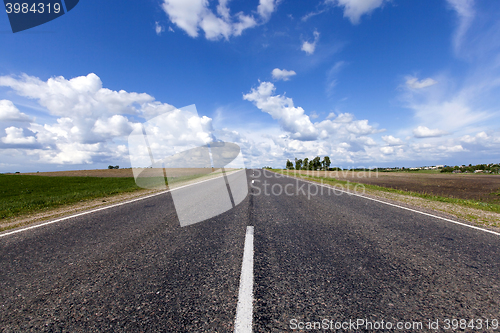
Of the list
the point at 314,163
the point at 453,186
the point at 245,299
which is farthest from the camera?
the point at 314,163

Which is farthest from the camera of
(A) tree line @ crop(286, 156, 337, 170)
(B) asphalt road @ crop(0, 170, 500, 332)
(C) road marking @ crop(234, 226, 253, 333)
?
(A) tree line @ crop(286, 156, 337, 170)

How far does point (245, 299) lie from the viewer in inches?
89.9

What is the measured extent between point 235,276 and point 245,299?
20.3 inches

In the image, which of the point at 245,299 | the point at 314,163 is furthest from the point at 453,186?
the point at 314,163

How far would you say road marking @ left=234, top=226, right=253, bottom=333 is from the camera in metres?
1.90

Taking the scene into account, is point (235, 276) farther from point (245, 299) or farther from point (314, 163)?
point (314, 163)

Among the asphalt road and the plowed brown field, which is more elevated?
the asphalt road

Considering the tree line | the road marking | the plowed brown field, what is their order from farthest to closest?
the tree line → the plowed brown field → the road marking

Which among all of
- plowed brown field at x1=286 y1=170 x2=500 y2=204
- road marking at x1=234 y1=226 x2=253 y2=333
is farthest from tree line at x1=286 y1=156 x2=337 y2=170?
road marking at x1=234 y1=226 x2=253 y2=333

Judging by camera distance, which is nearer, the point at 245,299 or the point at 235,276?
the point at 245,299

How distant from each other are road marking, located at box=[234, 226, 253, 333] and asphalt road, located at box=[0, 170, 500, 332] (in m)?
0.05

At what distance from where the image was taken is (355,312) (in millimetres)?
2123

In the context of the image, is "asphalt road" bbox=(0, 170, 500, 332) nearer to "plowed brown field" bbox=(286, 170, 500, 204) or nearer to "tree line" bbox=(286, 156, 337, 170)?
"plowed brown field" bbox=(286, 170, 500, 204)

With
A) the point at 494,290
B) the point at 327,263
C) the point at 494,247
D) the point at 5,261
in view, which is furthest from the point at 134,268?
the point at 494,247
